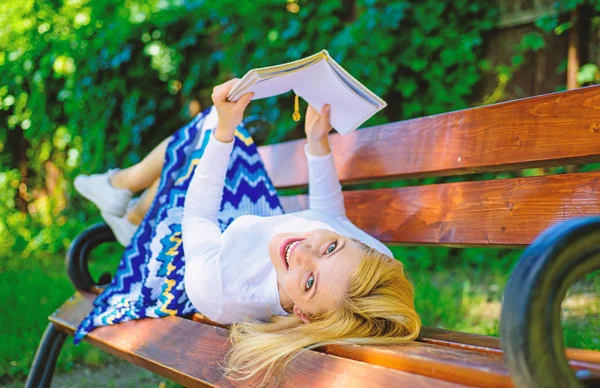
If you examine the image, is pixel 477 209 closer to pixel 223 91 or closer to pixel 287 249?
pixel 287 249

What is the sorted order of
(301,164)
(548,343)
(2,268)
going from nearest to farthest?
(548,343), (301,164), (2,268)

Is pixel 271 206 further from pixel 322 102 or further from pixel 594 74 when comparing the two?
pixel 594 74

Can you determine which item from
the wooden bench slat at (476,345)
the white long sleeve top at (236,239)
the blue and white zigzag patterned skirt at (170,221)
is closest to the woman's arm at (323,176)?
the white long sleeve top at (236,239)

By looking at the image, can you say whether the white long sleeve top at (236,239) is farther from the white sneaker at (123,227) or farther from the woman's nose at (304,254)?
the white sneaker at (123,227)

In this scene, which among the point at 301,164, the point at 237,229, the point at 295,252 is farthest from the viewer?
the point at 301,164

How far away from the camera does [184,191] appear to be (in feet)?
7.59

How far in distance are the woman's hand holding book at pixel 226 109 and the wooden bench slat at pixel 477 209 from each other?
0.58 metres

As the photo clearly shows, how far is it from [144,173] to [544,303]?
1.94 metres

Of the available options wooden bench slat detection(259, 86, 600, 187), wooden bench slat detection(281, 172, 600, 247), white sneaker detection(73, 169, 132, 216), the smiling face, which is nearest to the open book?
wooden bench slat detection(259, 86, 600, 187)

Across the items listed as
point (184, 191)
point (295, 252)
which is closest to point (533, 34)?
point (184, 191)

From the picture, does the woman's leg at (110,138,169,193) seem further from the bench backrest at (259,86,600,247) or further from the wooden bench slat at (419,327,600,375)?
the wooden bench slat at (419,327,600,375)

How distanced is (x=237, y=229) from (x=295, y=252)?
383 millimetres

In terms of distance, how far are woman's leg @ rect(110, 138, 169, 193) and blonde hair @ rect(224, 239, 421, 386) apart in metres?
1.02

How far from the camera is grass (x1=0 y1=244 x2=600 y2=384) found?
9.79 ft
